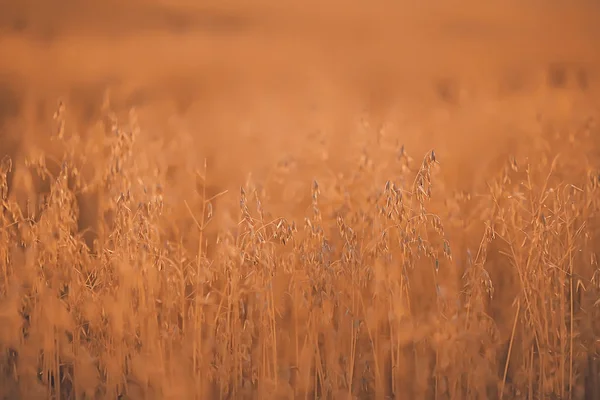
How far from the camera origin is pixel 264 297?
1.84 m

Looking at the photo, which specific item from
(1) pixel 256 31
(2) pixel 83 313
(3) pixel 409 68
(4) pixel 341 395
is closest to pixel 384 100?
(3) pixel 409 68

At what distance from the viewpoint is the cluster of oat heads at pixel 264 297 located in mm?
1793

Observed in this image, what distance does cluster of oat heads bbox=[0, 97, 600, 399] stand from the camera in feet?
5.88

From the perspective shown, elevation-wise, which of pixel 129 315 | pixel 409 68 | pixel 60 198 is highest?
pixel 409 68

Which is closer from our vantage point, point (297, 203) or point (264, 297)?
point (264, 297)

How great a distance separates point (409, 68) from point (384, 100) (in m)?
0.17

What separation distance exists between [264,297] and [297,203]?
0.37m

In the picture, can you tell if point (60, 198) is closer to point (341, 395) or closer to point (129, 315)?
point (129, 315)

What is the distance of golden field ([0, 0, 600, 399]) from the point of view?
1814 millimetres

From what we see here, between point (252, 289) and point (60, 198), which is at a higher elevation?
point (60, 198)

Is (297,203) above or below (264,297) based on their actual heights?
above

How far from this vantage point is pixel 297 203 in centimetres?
207

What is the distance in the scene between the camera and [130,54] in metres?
2.29

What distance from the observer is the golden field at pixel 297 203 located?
1.81 m
